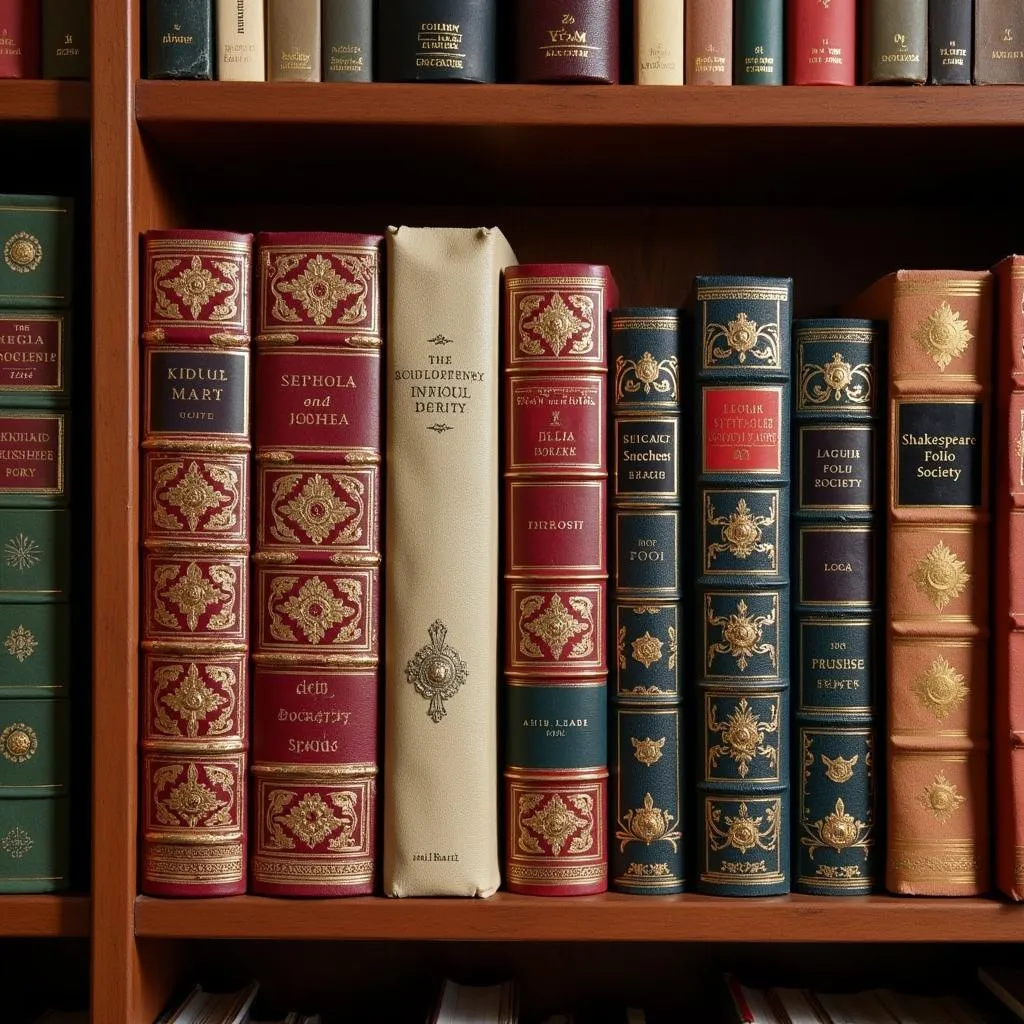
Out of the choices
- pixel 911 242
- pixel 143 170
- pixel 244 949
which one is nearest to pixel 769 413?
pixel 911 242

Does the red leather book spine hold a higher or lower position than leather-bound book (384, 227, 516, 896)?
higher

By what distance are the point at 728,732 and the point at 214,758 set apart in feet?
1.06

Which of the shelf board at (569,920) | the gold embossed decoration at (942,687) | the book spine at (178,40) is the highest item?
the book spine at (178,40)

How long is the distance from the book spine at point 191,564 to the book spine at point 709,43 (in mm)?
312

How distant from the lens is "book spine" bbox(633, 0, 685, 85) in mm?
782

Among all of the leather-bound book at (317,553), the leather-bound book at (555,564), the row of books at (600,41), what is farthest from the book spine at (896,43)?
the leather-bound book at (317,553)

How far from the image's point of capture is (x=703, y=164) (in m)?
0.87

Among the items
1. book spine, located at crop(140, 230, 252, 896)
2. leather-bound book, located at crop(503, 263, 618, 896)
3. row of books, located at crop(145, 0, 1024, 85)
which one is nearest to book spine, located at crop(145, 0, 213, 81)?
row of books, located at crop(145, 0, 1024, 85)

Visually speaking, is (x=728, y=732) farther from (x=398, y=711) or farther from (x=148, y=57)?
(x=148, y=57)

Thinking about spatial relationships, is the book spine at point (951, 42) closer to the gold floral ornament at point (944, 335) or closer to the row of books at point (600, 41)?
the row of books at point (600, 41)

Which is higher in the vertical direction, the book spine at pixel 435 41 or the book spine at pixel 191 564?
the book spine at pixel 435 41

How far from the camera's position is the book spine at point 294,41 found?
78cm

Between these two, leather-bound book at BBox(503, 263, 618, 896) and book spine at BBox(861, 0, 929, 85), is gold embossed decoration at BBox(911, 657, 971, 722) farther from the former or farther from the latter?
book spine at BBox(861, 0, 929, 85)

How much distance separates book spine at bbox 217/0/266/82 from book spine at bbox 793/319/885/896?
0.39 metres
